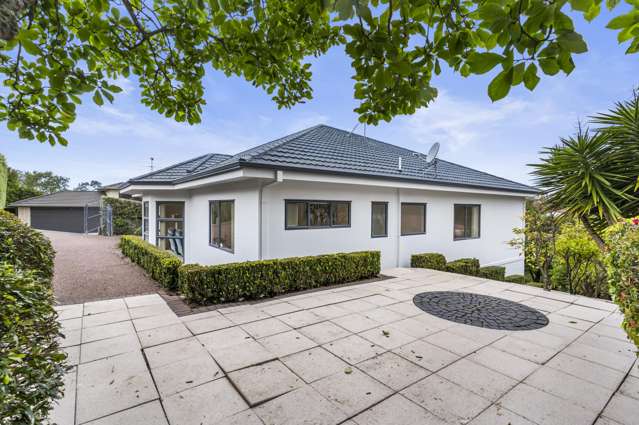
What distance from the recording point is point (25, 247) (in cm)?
338

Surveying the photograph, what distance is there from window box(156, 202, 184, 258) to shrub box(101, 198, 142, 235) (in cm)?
953

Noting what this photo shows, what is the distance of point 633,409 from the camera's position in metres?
2.52

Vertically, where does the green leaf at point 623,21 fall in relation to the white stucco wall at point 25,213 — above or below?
above

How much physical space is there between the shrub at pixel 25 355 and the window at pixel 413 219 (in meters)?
8.50

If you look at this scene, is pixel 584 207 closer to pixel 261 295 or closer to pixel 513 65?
pixel 513 65

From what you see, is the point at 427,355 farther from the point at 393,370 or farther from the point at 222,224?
the point at 222,224

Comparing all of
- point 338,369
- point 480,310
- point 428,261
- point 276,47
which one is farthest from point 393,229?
point 276,47

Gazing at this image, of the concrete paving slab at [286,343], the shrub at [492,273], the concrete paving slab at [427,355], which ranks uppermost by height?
the concrete paving slab at [427,355]

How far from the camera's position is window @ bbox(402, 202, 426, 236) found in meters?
9.15

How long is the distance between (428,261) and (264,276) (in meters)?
5.34

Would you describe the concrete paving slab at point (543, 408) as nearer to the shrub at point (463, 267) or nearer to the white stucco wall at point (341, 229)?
the white stucco wall at point (341, 229)

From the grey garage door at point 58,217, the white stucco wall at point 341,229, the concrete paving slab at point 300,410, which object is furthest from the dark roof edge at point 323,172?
the grey garage door at point 58,217

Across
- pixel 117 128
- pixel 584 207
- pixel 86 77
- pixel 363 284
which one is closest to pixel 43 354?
pixel 86 77

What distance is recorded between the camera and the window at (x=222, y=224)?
785cm
